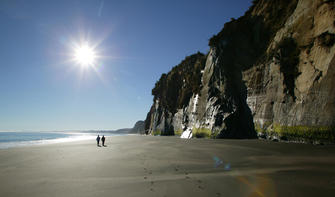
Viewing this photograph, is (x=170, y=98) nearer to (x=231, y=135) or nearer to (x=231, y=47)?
(x=231, y=47)

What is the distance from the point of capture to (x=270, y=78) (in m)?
25.3

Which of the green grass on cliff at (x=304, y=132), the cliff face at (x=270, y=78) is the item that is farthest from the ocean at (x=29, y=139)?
the green grass on cliff at (x=304, y=132)

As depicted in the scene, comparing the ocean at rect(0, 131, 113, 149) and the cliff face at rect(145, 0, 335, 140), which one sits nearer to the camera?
the cliff face at rect(145, 0, 335, 140)

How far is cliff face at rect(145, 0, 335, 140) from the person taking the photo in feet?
53.6

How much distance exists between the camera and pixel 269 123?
23.2m

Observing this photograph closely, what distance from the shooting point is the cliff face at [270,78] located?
16.3 metres

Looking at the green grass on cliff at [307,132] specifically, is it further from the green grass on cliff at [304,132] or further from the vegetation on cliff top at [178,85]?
the vegetation on cliff top at [178,85]

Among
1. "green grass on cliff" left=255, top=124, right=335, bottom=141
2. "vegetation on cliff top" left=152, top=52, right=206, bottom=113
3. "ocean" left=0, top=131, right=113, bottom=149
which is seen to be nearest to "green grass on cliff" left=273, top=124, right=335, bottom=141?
"green grass on cliff" left=255, top=124, right=335, bottom=141

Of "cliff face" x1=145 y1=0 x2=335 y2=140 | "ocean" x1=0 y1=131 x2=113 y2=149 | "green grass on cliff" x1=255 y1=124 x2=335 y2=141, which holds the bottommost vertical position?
"ocean" x1=0 y1=131 x2=113 y2=149

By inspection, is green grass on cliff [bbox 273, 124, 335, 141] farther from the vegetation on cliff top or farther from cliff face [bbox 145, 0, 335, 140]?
the vegetation on cliff top

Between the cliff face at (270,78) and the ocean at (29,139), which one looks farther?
the ocean at (29,139)

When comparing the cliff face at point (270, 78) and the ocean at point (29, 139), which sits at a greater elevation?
the cliff face at point (270, 78)

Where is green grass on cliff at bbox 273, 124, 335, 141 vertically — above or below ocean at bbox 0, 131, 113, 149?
above

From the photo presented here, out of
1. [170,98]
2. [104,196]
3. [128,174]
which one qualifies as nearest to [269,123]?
[128,174]
